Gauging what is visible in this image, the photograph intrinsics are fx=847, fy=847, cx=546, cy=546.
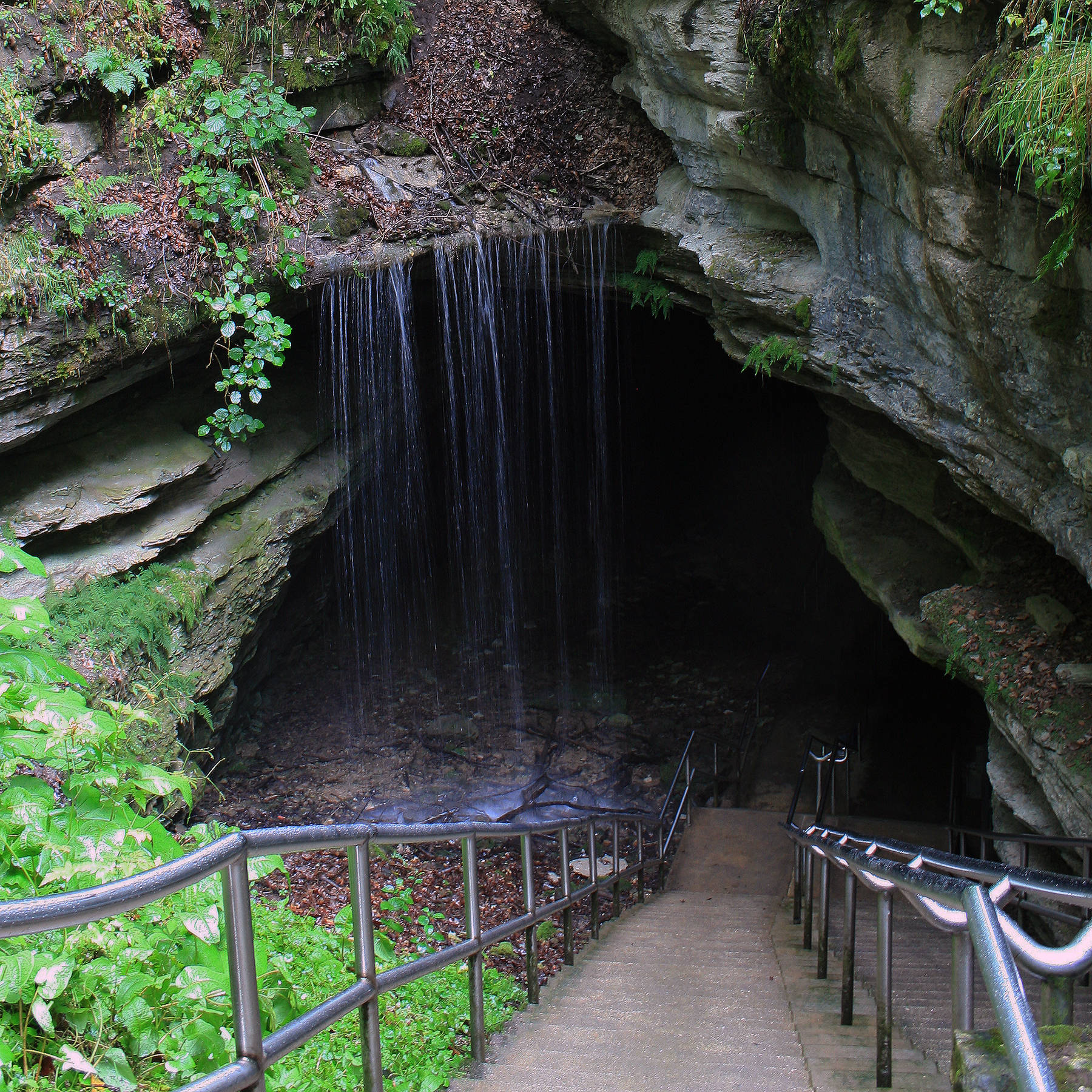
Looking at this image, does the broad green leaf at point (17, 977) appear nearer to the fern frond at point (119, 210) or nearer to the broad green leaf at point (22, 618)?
the broad green leaf at point (22, 618)

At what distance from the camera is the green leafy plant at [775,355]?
665 cm

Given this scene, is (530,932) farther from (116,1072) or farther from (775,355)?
(775,355)

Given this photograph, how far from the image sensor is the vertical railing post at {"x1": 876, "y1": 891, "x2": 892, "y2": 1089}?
2.40 meters

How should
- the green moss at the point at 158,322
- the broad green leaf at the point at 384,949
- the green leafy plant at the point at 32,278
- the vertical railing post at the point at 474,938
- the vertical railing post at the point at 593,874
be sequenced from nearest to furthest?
1. the broad green leaf at the point at 384,949
2. the vertical railing post at the point at 474,938
3. the vertical railing post at the point at 593,874
4. the green leafy plant at the point at 32,278
5. the green moss at the point at 158,322

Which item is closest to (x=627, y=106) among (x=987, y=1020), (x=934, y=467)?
(x=934, y=467)

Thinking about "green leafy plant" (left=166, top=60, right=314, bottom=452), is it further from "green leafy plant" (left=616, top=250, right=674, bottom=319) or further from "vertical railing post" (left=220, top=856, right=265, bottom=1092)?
"vertical railing post" (left=220, top=856, right=265, bottom=1092)

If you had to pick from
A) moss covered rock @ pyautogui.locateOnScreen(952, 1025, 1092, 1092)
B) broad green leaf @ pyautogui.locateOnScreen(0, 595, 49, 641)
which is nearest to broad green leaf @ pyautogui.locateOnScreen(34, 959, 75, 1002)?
broad green leaf @ pyautogui.locateOnScreen(0, 595, 49, 641)

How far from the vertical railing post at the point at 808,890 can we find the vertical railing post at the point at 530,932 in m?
1.99

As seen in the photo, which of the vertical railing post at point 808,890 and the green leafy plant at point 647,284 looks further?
the green leafy plant at point 647,284

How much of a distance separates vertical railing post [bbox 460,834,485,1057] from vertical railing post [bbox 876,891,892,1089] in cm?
118

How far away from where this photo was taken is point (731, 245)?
22.9ft

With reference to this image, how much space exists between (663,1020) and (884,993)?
0.99 metres

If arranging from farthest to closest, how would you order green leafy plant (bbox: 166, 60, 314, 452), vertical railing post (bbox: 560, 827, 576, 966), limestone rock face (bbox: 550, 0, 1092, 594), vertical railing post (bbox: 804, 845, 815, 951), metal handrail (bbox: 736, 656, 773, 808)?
metal handrail (bbox: 736, 656, 773, 808)
green leafy plant (bbox: 166, 60, 314, 452)
vertical railing post (bbox: 804, 845, 815, 951)
limestone rock face (bbox: 550, 0, 1092, 594)
vertical railing post (bbox: 560, 827, 576, 966)

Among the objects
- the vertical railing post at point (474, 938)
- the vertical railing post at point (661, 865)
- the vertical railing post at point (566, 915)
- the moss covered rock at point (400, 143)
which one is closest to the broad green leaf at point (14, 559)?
the vertical railing post at point (474, 938)
